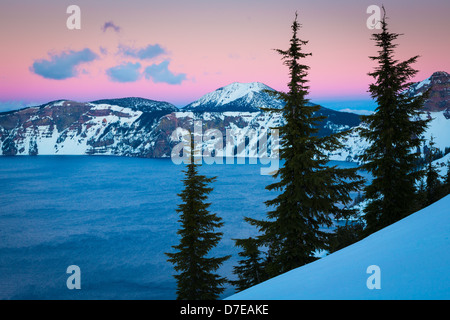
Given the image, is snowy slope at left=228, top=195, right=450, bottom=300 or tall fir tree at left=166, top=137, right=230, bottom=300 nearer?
snowy slope at left=228, top=195, right=450, bottom=300

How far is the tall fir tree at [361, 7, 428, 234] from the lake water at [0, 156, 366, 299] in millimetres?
35278

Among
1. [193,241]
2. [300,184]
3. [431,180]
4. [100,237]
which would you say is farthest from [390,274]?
[100,237]

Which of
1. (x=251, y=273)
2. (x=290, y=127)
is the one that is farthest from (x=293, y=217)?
(x=251, y=273)

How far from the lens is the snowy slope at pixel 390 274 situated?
3961 mm

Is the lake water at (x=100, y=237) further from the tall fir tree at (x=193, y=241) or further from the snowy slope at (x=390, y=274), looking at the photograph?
the snowy slope at (x=390, y=274)

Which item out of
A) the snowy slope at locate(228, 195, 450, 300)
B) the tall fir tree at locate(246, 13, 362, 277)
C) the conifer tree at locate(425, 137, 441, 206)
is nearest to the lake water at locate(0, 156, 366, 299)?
the conifer tree at locate(425, 137, 441, 206)

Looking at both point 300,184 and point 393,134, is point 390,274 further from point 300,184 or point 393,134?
point 393,134

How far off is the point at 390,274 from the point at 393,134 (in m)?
11.6

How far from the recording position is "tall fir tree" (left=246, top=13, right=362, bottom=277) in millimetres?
11102

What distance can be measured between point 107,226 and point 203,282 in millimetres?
62977

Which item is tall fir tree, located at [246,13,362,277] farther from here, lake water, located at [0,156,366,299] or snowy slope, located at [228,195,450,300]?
lake water, located at [0,156,366,299]

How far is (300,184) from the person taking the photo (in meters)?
11.5

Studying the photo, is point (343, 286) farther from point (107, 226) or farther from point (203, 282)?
point (107, 226)

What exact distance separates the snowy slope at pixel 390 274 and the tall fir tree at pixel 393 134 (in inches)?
328
